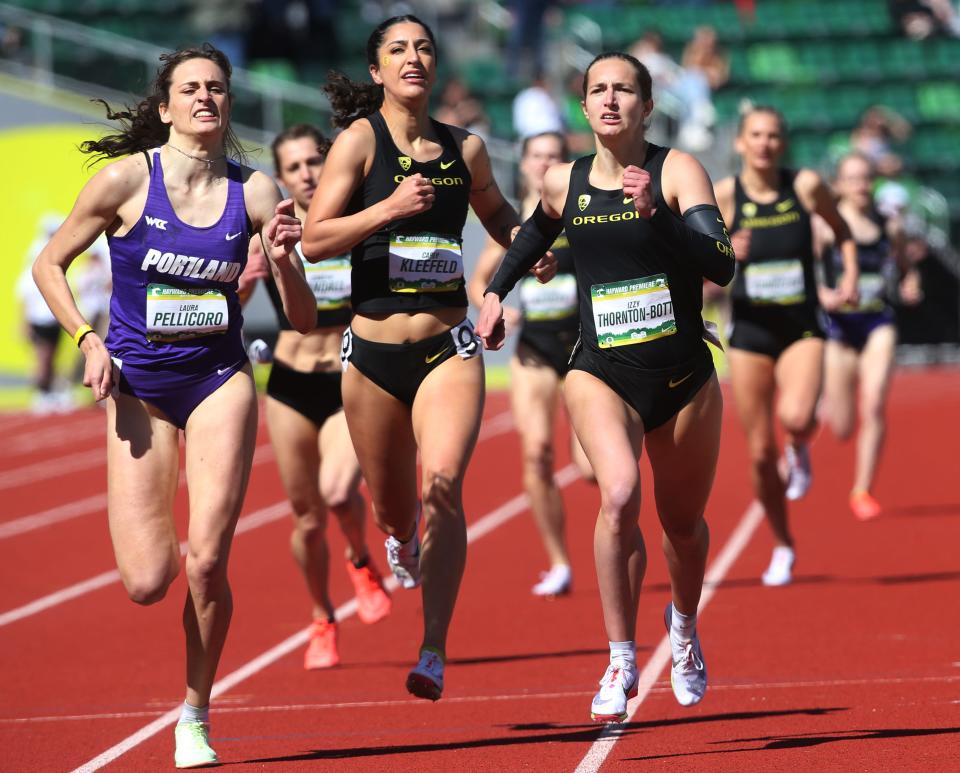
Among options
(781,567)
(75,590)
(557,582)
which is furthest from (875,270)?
(75,590)

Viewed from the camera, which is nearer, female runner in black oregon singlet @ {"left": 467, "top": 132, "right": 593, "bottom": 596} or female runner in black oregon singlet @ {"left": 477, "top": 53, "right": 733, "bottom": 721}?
female runner in black oregon singlet @ {"left": 477, "top": 53, "right": 733, "bottom": 721}

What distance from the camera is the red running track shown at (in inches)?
223

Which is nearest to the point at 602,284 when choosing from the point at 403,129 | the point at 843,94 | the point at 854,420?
the point at 403,129

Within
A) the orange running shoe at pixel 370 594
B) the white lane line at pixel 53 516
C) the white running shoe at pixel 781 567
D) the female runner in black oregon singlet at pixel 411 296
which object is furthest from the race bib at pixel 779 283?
the white lane line at pixel 53 516

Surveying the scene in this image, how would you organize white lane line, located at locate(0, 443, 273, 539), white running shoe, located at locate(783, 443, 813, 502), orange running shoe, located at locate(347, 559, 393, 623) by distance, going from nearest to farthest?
orange running shoe, located at locate(347, 559, 393, 623)
white running shoe, located at locate(783, 443, 813, 502)
white lane line, located at locate(0, 443, 273, 539)

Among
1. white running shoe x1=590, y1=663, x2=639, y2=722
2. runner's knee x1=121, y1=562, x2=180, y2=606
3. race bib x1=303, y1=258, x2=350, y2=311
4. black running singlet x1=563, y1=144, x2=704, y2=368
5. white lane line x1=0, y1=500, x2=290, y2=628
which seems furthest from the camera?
white lane line x1=0, y1=500, x2=290, y2=628

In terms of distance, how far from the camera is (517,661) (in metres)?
7.46

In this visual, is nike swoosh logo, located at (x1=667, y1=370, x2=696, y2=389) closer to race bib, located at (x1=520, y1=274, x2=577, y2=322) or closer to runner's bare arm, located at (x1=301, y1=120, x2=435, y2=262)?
runner's bare arm, located at (x1=301, y1=120, x2=435, y2=262)

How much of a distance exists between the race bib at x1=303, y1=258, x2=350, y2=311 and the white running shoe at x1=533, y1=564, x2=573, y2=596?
2177 mm

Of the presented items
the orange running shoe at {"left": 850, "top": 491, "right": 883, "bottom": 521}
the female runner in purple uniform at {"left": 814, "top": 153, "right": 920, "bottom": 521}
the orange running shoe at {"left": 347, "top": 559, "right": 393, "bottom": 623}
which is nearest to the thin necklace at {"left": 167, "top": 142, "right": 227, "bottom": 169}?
the orange running shoe at {"left": 347, "top": 559, "right": 393, "bottom": 623}

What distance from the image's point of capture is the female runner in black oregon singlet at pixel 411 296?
5.86m

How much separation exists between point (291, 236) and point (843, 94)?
68.9 feet

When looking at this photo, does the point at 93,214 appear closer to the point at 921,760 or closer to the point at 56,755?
the point at 56,755

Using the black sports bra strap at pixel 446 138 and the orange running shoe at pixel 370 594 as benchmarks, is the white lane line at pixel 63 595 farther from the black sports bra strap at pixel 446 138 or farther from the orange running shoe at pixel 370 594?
the black sports bra strap at pixel 446 138
